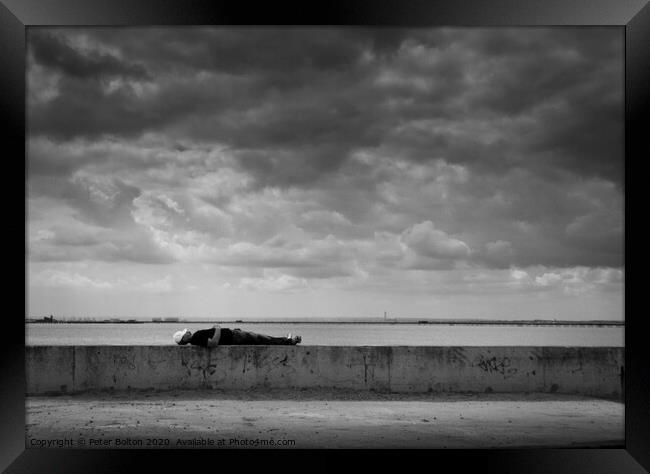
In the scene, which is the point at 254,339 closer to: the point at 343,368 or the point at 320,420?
the point at 343,368

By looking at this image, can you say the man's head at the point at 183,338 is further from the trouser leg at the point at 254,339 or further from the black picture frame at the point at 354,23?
the black picture frame at the point at 354,23

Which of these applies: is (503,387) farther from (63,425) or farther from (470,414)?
(63,425)

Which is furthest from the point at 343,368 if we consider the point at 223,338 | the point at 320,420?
the point at 320,420

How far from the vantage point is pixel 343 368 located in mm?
9672

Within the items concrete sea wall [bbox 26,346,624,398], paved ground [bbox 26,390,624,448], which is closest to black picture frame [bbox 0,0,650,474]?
paved ground [bbox 26,390,624,448]

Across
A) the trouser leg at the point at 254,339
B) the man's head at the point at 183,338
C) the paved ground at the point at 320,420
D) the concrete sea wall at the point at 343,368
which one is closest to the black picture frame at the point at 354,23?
the paved ground at the point at 320,420

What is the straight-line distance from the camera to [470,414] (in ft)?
26.6

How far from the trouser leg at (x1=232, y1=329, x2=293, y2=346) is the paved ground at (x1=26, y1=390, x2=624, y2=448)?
94 cm

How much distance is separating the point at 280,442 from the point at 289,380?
3249 mm

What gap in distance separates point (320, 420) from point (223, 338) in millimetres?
2962

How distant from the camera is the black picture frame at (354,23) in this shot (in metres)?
4.61

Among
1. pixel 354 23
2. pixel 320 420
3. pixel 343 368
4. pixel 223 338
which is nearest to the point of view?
pixel 354 23

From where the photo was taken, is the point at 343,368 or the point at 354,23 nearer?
the point at 354,23

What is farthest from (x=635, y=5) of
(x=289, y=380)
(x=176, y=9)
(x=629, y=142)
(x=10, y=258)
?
(x=289, y=380)
